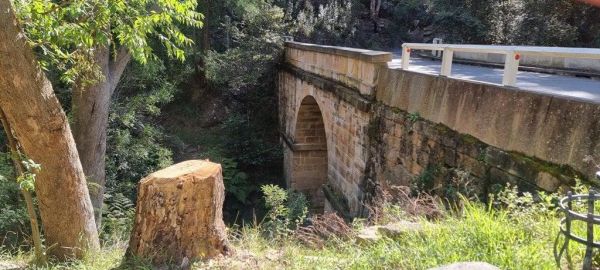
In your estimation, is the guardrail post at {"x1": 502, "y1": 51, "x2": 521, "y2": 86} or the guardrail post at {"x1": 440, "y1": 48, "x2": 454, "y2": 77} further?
the guardrail post at {"x1": 440, "y1": 48, "x2": 454, "y2": 77}

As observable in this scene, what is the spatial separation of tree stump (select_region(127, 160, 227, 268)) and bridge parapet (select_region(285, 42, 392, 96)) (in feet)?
12.8

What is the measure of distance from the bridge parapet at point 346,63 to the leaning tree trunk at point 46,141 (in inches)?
170

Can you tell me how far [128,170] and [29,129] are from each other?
27.2 feet

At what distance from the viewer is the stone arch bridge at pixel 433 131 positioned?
12.9 feet

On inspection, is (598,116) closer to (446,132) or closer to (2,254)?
(446,132)

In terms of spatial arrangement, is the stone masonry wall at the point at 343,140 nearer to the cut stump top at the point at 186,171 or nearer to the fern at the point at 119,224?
the fern at the point at 119,224

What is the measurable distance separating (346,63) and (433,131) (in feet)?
11.1

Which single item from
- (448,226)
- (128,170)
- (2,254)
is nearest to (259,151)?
(128,170)

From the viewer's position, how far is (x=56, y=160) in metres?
4.57

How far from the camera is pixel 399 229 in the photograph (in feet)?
11.8

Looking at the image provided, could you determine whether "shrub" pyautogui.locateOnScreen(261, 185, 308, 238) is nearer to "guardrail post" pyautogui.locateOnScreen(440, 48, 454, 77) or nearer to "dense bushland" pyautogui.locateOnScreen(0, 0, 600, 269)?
"dense bushland" pyautogui.locateOnScreen(0, 0, 600, 269)

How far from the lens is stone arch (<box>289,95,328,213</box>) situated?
1394cm

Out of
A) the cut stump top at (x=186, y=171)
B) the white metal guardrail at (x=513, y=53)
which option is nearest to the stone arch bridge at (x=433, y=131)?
the white metal guardrail at (x=513, y=53)

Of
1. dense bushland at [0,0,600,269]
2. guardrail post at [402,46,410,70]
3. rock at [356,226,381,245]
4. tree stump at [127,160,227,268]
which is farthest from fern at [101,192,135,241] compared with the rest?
guardrail post at [402,46,410,70]
